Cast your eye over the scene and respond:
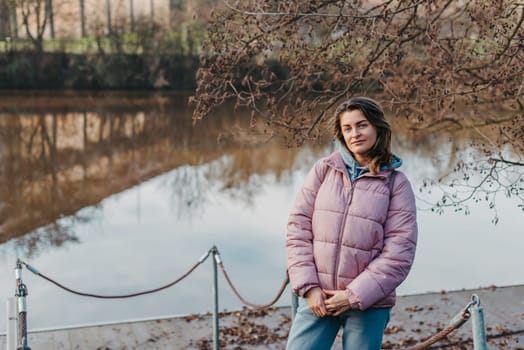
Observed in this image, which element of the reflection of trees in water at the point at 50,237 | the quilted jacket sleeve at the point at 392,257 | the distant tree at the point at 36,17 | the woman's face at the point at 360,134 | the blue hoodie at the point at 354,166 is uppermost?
the distant tree at the point at 36,17

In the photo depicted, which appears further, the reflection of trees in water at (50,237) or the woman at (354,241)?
the reflection of trees in water at (50,237)

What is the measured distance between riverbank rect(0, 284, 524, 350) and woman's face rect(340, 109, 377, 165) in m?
3.32

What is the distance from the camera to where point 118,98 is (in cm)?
3531

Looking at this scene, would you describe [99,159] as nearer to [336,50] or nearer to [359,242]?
[336,50]

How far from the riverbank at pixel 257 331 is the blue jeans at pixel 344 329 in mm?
3027

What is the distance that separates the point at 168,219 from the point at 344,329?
11482 millimetres

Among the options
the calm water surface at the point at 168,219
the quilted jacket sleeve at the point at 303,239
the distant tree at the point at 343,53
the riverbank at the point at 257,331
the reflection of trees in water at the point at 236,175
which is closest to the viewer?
the quilted jacket sleeve at the point at 303,239

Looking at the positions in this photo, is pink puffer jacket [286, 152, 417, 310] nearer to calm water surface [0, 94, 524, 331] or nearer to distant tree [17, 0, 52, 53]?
calm water surface [0, 94, 524, 331]

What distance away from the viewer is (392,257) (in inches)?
130

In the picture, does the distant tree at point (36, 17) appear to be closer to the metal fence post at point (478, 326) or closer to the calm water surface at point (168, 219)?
the calm water surface at point (168, 219)

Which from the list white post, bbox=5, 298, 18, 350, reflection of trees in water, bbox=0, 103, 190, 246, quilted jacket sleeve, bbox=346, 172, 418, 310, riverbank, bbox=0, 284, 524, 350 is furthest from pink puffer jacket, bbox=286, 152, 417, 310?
reflection of trees in water, bbox=0, 103, 190, 246

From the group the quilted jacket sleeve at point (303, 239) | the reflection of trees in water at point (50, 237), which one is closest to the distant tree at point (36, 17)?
the reflection of trees in water at point (50, 237)

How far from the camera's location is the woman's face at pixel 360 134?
3420 mm

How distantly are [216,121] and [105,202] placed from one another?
1323cm
